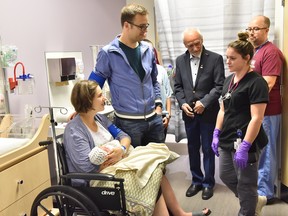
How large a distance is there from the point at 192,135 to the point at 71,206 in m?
1.39

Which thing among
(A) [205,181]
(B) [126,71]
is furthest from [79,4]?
(A) [205,181]

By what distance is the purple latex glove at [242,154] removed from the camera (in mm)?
1767

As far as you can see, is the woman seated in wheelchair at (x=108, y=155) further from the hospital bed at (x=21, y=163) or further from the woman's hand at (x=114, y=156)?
the hospital bed at (x=21, y=163)

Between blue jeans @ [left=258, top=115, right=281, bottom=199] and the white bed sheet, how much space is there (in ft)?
5.64

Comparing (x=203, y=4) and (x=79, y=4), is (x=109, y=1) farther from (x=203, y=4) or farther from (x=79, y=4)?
(x=203, y=4)

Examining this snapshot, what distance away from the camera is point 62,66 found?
2709 millimetres

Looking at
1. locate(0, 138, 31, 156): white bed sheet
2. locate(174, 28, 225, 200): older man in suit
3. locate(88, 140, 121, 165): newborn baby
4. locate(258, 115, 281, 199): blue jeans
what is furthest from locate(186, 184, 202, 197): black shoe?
locate(0, 138, 31, 156): white bed sheet

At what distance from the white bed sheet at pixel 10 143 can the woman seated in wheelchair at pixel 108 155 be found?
1.13ft

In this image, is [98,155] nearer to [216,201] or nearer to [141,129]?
[141,129]

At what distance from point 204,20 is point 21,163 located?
239 centimetres

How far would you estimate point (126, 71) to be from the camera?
1.95 metres

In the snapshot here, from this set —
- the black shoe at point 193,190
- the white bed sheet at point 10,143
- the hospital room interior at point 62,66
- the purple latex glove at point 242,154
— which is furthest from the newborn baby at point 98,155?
the black shoe at point 193,190

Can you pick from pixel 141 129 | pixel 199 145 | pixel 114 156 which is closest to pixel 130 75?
pixel 141 129

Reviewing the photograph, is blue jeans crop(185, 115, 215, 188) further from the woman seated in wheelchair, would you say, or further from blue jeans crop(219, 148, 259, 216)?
the woman seated in wheelchair
